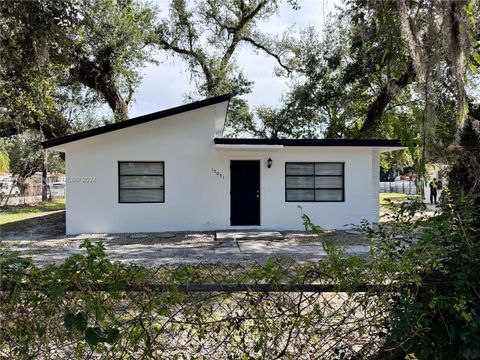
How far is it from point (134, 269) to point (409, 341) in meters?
1.52

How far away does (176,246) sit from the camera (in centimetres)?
978

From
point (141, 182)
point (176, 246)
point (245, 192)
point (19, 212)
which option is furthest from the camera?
point (19, 212)

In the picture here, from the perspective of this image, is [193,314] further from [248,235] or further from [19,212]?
[19,212]

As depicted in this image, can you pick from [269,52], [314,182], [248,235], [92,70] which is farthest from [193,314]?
[269,52]

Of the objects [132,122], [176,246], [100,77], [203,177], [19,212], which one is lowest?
[176,246]

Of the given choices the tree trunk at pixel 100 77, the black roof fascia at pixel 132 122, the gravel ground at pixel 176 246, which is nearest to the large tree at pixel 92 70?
the tree trunk at pixel 100 77

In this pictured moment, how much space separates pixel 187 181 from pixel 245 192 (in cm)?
192

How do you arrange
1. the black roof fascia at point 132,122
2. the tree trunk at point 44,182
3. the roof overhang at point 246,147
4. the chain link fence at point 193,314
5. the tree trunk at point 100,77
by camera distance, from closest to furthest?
the chain link fence at point 193,314 → the black roof fascia at point 132,122 → the roof overhang at point 246,147 → the tree trunk at point 100,77 → the tree trunk at point 44,182

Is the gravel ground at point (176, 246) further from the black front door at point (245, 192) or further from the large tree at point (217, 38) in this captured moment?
the large tree at point (217, 38)

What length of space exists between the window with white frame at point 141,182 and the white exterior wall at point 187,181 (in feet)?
0.51

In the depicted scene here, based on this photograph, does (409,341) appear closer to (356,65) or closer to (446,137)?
(446,137)

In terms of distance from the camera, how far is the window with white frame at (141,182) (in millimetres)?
12312

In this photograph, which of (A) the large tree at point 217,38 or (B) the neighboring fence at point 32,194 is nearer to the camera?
(A) the large tree at point 217,38

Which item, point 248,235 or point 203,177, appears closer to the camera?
point 248,235
